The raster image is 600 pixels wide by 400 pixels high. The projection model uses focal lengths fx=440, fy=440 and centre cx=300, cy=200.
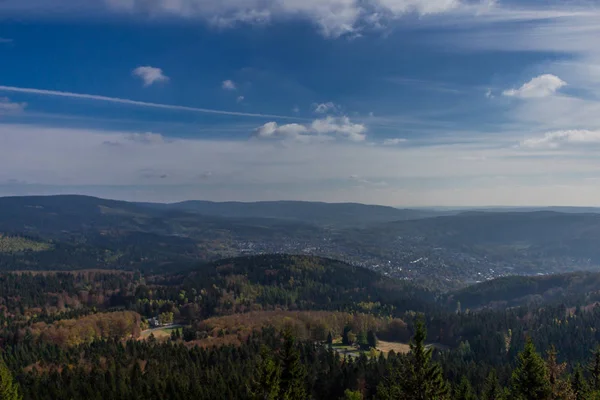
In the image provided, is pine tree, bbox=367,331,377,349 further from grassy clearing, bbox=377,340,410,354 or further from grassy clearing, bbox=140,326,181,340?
grassy clearing, bbox=140,326,181,340

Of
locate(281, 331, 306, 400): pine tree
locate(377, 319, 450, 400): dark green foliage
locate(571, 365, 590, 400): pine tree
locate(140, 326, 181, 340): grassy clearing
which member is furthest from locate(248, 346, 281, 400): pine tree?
locate(140, 326, 181, 340): grassy clearing

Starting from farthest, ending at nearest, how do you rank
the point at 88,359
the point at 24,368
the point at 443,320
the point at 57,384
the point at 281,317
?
the point at 443,320
the point at 281,317
the point at 88,359
the point at 24,368
the point at 57,384

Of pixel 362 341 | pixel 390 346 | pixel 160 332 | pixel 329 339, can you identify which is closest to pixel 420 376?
pixel 329 339

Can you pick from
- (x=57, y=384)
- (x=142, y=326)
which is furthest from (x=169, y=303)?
(x=57, y=384)

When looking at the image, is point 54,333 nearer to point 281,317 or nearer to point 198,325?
point 198,325

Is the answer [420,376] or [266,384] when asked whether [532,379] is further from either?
[266,384]

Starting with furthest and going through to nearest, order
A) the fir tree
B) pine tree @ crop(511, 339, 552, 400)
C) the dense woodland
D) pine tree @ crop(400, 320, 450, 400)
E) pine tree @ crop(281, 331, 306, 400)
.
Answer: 1. the fir tree
2. pine tree @ crop(281, 331, 306, 400)
3. the dense woodland
4. pine tree @ crop(511, 339, 552, 400)
5. pine tree @ crop(400, 320, 450, 400)

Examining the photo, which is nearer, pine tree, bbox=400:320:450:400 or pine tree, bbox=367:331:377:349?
pine tree, bbox=400:320:450:400
